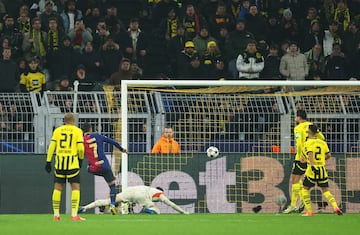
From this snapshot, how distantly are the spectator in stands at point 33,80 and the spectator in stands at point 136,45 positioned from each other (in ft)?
8.14

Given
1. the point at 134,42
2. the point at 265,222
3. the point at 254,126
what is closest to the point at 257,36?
the point at 134,42

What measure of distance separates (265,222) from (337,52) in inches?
328

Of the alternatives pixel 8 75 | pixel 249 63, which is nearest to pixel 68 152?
pixel 8 75

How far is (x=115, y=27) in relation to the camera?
81.6ft

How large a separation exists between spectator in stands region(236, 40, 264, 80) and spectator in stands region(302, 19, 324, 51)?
2.13 metres

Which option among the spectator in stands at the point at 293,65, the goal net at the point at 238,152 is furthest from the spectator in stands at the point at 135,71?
the spectator in stands at the point at 293,65

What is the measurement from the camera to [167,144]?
21.2m

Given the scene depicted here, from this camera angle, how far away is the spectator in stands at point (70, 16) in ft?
81.5

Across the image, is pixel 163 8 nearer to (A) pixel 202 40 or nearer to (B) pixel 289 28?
(A) pixel 202 40

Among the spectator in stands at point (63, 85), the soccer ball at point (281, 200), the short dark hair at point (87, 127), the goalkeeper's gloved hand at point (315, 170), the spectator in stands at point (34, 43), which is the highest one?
→ the spectator in stands at point (34, 43)

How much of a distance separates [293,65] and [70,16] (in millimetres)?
4968

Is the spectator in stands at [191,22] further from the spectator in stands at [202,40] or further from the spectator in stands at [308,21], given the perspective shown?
the spectator in stands at [308,21]

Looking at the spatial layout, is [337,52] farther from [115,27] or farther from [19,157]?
[19,157]

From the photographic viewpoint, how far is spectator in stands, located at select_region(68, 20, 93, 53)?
2433 centimetres
